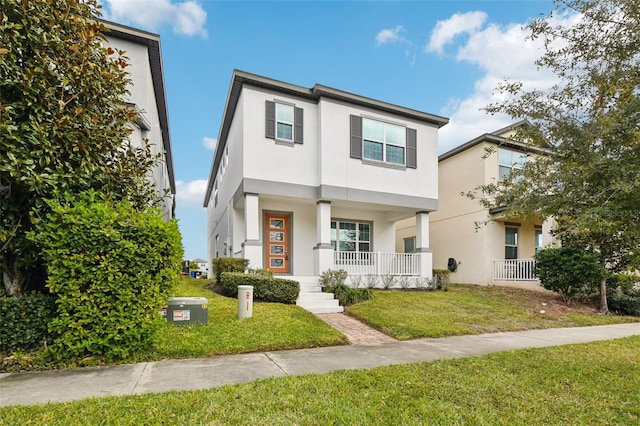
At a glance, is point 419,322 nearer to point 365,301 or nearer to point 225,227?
point 365,301

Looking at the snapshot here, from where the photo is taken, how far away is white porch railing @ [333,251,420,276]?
12.8m

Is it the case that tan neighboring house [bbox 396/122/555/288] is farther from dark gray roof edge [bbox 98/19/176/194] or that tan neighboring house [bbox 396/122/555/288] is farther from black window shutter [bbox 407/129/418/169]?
dark gray roof edge [bbox 98/19/176/194]

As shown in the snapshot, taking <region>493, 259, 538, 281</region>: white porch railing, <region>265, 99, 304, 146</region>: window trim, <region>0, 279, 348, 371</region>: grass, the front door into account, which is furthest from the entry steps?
<region>493, 259, 538, 281</region>: white porch railing

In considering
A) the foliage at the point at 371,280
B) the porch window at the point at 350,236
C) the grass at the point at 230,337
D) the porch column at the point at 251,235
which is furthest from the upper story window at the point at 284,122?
the grass at the point at 230,337

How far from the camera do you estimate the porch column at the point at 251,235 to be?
11.0m

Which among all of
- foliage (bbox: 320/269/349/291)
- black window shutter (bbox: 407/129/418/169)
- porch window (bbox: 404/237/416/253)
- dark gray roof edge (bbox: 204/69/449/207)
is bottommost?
foliage (bbox: 320/269/349/291)

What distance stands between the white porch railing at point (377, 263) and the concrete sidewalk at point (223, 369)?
228 inches

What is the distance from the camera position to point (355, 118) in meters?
12.6

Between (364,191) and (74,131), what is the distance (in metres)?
9.29

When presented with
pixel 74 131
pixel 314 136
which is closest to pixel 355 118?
pixel 314 136

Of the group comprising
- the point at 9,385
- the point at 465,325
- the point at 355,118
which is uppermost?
the point at 355,118

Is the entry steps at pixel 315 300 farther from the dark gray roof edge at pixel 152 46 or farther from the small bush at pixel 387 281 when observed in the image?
the dark gray roof edge at pixel 152 46

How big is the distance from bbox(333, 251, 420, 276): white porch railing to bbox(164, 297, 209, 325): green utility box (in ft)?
21.1

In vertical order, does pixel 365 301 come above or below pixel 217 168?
below
